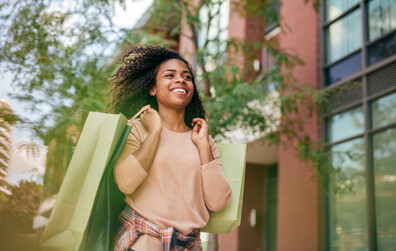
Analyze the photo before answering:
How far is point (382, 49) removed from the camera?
8.19 meters

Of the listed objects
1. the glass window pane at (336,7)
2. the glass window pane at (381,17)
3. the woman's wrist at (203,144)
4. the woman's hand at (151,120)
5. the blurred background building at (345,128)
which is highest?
the glass window pane at (336,7)

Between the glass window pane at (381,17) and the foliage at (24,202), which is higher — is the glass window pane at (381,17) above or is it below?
above

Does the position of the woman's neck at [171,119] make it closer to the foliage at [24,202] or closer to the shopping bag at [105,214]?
the shopping bag at [105,214]

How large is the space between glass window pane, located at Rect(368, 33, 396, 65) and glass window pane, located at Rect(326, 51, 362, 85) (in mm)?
325

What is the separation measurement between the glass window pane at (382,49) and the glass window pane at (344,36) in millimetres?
416

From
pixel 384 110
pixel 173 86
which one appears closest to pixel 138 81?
pixel 173 86

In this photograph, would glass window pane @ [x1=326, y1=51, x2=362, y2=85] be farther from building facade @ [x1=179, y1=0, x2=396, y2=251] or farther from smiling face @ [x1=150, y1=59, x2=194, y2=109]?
smiling face @ [x1=150, y1=59, x2=194, y2=109]

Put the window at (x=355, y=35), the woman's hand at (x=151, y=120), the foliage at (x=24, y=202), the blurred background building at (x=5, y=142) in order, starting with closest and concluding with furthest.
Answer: the foliage at (x=24, y=202)
the blurred background building at (x=5, y=142)
the woman's hand at (x=151, y=120)
the window at (x=355, y=35)

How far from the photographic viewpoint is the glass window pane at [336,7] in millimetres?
9203

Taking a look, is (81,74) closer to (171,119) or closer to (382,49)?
(171,119)

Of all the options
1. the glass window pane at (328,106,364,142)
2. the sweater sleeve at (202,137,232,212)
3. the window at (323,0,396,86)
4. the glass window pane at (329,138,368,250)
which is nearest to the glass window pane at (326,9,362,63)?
the window at (323,0,396,86)

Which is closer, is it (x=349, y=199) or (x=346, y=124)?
(x=349, y=199)

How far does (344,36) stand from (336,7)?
25.1 inches

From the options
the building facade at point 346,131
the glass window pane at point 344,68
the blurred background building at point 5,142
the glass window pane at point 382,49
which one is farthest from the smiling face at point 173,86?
the glass window pane at point 344,68
